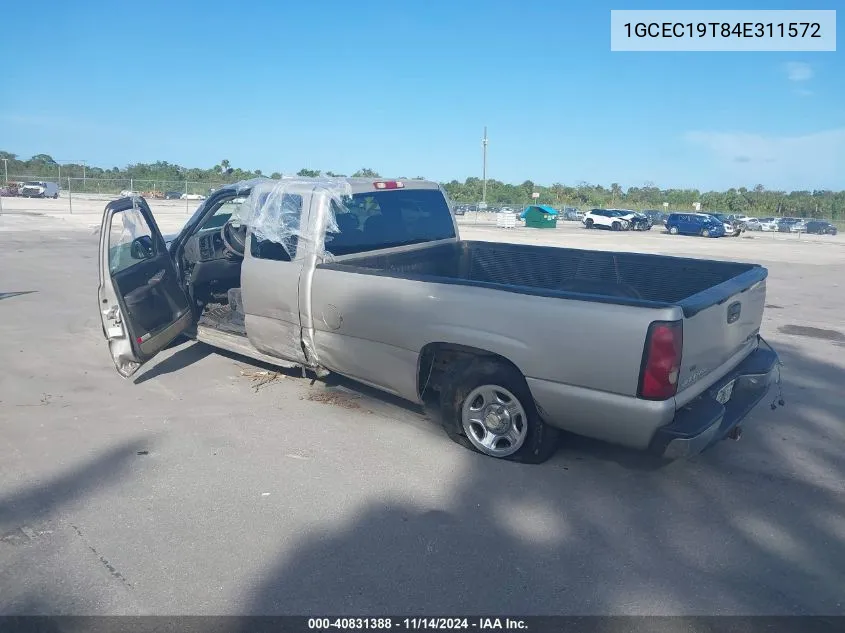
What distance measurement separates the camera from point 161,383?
640 cm

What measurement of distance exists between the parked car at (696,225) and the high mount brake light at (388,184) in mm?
39522

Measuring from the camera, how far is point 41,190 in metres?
53.7

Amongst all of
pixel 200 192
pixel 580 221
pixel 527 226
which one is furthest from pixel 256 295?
pixel 580 221

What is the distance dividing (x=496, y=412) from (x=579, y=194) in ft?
287

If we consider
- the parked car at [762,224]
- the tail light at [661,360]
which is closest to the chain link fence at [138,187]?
the parked car at [762,224]

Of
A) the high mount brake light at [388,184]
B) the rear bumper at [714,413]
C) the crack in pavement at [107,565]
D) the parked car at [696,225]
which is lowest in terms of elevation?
the crack in pavement at [107,565]

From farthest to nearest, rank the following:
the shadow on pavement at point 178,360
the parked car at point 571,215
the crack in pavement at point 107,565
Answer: the parked car at point 571,215
the shadow on pavement at point 178,360
the crack in pavement at point 107,565

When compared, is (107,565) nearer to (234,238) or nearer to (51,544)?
(51,544)

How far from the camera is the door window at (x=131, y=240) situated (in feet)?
19.7

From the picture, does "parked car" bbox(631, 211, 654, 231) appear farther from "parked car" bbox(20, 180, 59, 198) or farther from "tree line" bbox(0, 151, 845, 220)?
"parked car" bbox(20, 180, 59, 198)

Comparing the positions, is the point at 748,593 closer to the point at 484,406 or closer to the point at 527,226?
the point at 484,406

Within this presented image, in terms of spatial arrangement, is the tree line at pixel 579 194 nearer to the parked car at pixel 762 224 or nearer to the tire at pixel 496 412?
the parked car at pixel 762 224

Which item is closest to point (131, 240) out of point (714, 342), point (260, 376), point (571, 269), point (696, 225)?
point (260, 376)

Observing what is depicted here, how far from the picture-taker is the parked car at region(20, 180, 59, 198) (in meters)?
53.8
